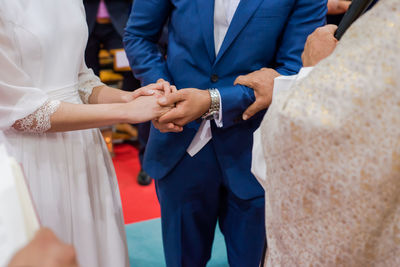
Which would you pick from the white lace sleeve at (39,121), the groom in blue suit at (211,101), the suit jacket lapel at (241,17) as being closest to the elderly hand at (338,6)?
the groom in blue suit at (211,101)

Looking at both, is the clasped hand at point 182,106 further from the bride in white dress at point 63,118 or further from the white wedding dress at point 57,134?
the white wedding dress at point 57,134

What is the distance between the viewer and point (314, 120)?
84cm

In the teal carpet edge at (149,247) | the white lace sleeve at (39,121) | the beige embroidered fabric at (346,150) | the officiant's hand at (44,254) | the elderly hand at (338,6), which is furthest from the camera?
the elderly hand at (338,6)

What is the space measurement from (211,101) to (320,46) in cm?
43

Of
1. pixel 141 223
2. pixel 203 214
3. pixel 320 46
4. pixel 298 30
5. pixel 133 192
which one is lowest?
pixel 133 192

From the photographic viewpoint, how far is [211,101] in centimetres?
143

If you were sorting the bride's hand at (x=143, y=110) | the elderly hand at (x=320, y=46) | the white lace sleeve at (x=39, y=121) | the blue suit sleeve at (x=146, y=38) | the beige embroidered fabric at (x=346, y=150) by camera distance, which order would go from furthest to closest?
1. the blue suit sleeve at (x=146, y=38)
2. the bride's hand at (x=143, y=110)
3. the white lace sleeve at (x=39, y=121)
4. the elderly hand at (x=320, y=46)
5. the beige embroidered fabric at (x=346, y=150)

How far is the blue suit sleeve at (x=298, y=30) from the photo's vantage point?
145cm

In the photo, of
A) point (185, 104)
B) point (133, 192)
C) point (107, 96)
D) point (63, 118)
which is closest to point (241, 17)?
point (185, 104)

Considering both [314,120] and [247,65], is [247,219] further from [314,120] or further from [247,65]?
[314,120]

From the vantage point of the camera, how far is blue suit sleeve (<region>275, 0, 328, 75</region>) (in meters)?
1.45

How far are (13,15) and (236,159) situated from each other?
2.75 feet

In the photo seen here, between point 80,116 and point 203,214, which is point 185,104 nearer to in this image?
point 80,116

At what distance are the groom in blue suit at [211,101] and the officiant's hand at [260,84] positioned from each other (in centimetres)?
2
